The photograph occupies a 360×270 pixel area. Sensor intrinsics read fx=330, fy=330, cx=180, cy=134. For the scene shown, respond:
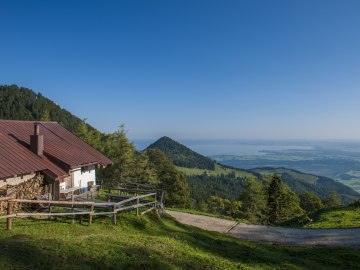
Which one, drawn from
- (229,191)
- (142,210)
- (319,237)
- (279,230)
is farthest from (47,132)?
(229,191)

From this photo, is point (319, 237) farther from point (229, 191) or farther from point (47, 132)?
point (229, 191)

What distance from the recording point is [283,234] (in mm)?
23922

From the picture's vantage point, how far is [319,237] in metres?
22.8

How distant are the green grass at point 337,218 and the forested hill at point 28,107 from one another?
126 meters

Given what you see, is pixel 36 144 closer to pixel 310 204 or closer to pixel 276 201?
pixel 276 201

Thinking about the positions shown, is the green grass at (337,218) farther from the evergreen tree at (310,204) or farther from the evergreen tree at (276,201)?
the evergreen tree at (310,204)

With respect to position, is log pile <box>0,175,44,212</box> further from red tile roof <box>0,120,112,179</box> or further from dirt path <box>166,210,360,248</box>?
dirt path <box>166,210,360,248</box>

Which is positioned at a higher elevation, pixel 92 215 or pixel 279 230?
pixel 92 215

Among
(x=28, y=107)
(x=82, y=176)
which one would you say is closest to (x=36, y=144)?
(x=82, y=176)

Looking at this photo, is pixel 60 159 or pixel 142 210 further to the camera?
pixel 60 159

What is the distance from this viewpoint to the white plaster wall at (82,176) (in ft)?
94.1

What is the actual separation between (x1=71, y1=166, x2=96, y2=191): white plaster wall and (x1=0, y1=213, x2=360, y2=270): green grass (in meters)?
9.65

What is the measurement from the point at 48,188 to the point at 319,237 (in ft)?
63.7

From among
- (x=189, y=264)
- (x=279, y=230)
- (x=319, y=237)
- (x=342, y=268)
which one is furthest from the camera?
(x=279, y=230)
